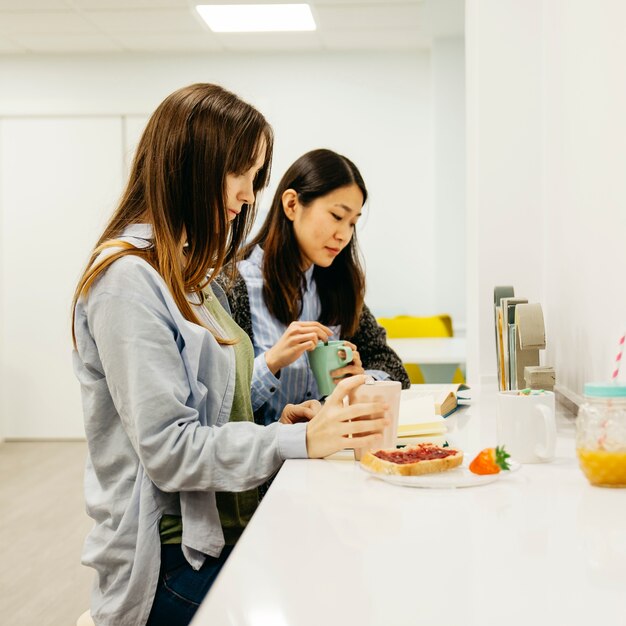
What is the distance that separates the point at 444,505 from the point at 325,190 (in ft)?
4.12

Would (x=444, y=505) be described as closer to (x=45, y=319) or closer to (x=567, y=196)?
(x=567, y=196)

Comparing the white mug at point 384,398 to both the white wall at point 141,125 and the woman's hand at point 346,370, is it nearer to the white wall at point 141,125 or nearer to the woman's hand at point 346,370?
the woman's hand at point 346,370

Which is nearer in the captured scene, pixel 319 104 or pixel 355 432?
pixel 355 432

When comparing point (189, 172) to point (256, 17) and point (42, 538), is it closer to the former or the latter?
point (42, 538)

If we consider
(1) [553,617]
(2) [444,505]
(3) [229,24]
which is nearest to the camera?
(1) [553,617]

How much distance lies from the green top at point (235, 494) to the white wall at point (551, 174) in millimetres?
623

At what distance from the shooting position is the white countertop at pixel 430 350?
317 cm

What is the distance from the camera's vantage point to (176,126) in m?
1.19

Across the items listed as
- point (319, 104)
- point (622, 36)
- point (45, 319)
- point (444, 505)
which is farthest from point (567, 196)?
point (45, 319)

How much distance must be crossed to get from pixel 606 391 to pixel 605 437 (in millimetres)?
55

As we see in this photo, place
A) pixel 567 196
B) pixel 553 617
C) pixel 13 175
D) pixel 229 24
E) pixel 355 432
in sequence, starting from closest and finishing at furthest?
pixel 553 617, pixel 355 432, pixel 567 196, pixel 229 24, pixel 13 175

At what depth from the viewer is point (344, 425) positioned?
1093mm

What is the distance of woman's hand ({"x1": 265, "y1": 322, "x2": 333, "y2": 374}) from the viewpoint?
1537 mm

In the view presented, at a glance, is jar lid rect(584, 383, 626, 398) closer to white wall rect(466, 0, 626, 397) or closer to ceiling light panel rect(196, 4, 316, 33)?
white wall rect(466, 0, 626, 397)
